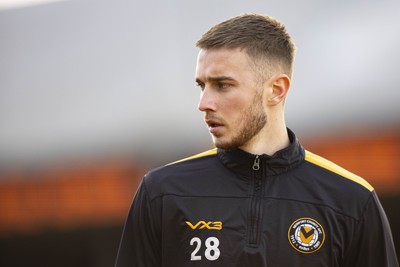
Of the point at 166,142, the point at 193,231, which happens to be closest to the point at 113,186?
the point at 166,142

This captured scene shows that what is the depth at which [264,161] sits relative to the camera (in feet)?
7.53

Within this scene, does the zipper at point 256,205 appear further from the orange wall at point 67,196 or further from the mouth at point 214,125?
the orange wall at point 67,196

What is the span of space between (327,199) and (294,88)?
254 centimetres

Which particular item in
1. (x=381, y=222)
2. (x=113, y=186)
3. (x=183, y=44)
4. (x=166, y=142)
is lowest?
(x=113, y=186)

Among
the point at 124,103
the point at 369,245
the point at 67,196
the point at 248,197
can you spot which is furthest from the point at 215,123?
the point at 67,196

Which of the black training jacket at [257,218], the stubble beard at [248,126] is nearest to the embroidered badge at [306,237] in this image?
the black training jacket at [257,218]

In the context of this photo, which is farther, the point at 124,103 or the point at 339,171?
the point at 124,103

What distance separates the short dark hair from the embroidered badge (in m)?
0.52

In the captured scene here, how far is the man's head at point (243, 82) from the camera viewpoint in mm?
2281

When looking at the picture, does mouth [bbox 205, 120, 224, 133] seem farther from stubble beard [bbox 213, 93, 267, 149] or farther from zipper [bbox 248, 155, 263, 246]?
zipper [bbox 248, 155, 263, 246]

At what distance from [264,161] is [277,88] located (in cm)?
28

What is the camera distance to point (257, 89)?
2.33 m

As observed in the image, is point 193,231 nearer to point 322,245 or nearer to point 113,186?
point 322,245

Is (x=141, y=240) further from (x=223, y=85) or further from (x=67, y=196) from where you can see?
(x=67, y=196)
